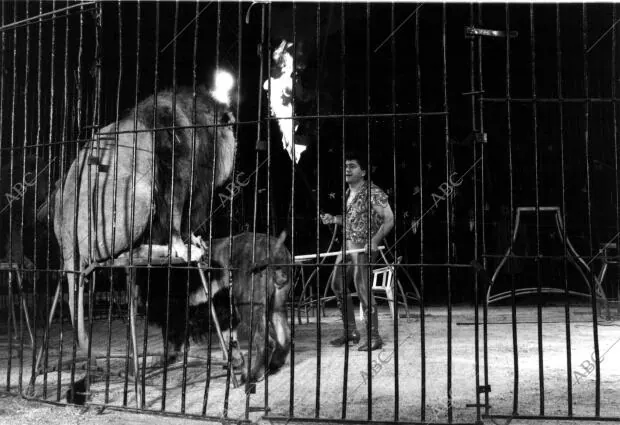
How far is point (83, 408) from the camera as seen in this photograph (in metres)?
4.84

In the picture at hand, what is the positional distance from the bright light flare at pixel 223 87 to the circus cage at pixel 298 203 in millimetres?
101

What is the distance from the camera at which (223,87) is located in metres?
9.92

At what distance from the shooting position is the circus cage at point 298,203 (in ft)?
15.1

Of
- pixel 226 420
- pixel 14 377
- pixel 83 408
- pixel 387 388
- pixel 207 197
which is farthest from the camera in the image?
pixel 207 197

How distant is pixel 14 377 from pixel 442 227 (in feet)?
31.7

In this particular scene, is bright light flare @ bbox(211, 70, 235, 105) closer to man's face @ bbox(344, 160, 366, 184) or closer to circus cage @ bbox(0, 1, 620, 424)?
circus cage @ bbox(0, 1, 620, 424)

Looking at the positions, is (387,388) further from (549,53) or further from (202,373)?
(549,53)

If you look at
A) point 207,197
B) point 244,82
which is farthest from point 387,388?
point 244,82

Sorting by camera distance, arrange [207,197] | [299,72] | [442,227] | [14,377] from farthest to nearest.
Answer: [442,227] → [299,72] → [207,197] → [14,377]

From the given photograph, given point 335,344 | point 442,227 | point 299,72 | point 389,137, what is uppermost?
point 299,72

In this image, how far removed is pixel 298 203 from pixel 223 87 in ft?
12.8

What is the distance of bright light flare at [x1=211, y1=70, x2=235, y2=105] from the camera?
8.90 meters

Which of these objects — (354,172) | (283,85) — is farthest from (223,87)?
(354,172)

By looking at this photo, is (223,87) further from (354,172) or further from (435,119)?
(435,119)
